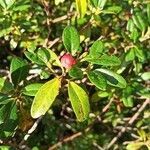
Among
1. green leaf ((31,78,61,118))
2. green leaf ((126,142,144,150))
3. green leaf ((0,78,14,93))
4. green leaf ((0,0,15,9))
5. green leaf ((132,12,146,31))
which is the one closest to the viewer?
green leaf ((31,78,61,118))

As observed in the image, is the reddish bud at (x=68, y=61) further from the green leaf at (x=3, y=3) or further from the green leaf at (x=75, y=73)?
the green leaf at (x=3, y=3)

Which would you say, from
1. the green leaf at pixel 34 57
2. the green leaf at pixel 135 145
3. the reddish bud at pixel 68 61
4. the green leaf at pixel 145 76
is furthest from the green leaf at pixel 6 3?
the green leaf at pixel 135 145

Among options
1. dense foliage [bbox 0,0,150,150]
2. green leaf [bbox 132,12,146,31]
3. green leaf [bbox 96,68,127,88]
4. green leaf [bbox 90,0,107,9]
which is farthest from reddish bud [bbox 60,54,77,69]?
green leaf [bbox 132,12,146,31]

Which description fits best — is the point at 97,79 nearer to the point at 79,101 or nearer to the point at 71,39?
the point at 79,101

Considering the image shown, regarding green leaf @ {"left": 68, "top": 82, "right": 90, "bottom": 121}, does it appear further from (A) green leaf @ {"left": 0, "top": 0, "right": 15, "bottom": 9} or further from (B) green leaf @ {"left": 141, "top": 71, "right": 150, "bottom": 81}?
(B) green leaf @ {"left": 141, "top": 71, "right": 150, "bottom": 81}

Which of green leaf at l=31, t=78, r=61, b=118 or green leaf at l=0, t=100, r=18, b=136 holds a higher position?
green leaf at l=31, t=78, r=61, b=118
